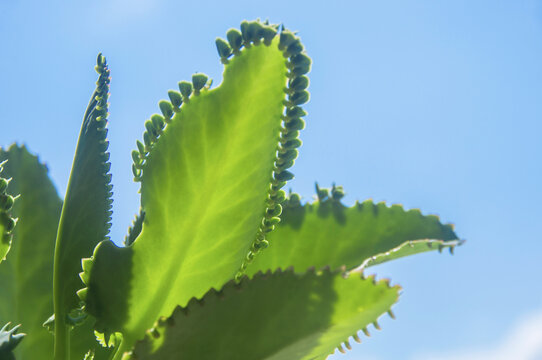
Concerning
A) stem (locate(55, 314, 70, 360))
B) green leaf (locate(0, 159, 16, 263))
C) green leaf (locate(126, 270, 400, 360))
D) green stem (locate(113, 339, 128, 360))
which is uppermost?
green leaf (locate(0, 159, 16, 263))

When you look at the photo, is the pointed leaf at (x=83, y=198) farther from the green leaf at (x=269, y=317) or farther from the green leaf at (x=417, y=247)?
the green leaf at (x=417, y=247)

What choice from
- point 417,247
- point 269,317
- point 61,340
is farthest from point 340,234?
point 61,340

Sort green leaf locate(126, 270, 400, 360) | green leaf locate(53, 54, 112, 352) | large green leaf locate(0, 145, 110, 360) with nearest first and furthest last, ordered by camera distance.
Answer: green leaf locate(126, 270, 400, 360), green leaf locate(53, 54, 112, 352), large green leaf locate(0, 145, 110, 360)

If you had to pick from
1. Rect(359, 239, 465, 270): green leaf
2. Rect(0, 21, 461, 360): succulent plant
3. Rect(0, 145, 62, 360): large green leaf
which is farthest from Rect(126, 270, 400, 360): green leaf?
Rect(0, 145, 62, 360): large green leaf

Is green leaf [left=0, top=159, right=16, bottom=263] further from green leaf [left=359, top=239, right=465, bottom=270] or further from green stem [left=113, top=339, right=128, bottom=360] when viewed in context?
green leaf [left=359, top=239, right=465, bottom=270]

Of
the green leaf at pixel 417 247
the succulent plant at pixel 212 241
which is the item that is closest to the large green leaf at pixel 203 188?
the succulent plant at pixel 212 241

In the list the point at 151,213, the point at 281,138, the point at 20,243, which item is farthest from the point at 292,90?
the point at 20,243

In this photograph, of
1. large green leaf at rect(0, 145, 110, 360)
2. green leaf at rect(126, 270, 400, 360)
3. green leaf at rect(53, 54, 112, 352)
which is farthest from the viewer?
large green leaf at rect(0, 145, 110, 360)
